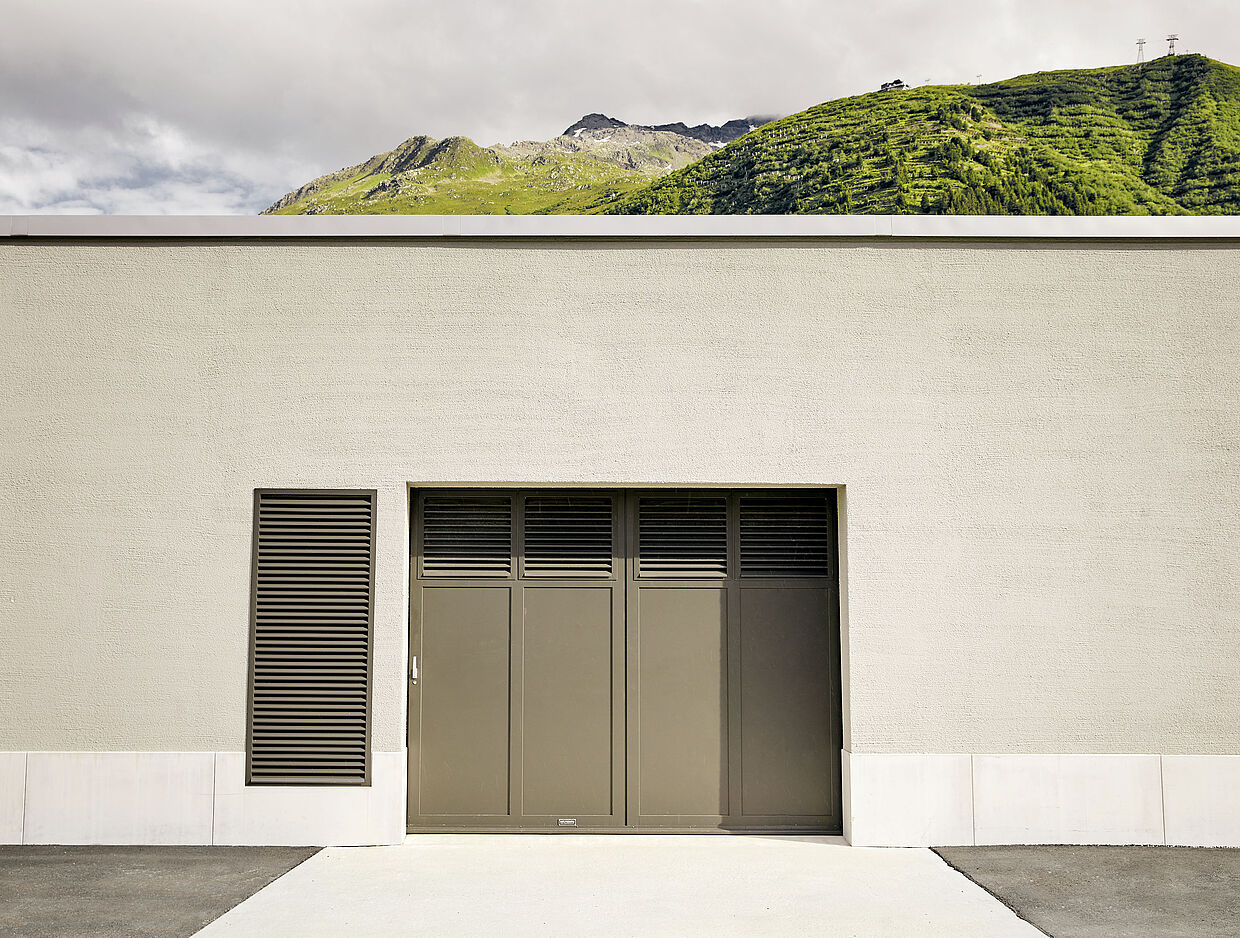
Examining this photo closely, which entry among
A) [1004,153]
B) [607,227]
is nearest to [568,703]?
[607,227]

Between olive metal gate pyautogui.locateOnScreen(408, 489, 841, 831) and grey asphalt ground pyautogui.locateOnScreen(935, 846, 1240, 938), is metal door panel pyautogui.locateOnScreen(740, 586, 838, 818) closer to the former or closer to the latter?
olive metal gate pyautogui.locateOnScreen(408, 489, 841, 831)

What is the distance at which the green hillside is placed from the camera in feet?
180

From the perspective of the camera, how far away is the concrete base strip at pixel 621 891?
5305mm

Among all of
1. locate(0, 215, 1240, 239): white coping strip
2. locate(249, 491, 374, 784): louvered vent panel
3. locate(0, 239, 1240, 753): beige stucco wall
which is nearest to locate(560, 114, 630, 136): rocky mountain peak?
locate(0, 215, 1240, 239): white coping strip

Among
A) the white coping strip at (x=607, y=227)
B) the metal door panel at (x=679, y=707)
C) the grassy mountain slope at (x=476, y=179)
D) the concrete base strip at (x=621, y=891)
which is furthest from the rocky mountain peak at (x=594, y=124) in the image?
the concrete base strip at (x=621, y=891)

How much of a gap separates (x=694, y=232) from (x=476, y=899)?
4.58 meters

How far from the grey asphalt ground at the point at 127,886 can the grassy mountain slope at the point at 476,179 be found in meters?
87.6

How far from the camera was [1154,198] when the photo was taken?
181ft

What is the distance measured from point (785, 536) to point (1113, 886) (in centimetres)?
299

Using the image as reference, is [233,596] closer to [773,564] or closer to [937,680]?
[773,564]

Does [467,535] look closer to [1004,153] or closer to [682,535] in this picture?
[682,535]

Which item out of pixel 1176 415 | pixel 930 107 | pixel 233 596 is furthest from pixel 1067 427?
pixel 930 107

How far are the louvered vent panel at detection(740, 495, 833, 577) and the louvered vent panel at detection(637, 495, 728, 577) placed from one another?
171 millimetres

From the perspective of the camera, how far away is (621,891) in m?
5.92
